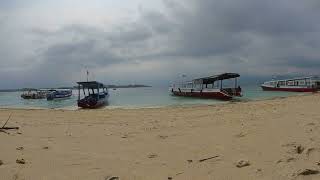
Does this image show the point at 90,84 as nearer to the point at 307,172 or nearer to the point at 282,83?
the point at 307,172

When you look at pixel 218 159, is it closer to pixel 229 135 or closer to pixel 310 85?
pixel 229 135

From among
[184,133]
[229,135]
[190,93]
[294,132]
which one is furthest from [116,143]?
[190,93]

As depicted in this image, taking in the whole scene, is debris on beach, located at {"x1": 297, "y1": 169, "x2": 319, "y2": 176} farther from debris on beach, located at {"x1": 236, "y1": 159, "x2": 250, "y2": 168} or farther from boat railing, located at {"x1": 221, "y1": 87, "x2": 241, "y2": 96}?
boat railing, located at {"x1": 221, "y1": 87, "x2": 241, "y2": 96}

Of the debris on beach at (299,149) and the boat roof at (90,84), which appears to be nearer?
the debris on beach at (299,149)

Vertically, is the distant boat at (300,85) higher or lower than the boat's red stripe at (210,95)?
higher

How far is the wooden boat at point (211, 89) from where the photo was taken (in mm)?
57741

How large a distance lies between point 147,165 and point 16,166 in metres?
2.25

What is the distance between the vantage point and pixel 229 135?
28.3 ft

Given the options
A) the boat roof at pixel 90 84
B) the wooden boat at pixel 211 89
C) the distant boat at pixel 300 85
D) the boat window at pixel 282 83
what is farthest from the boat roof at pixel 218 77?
the boat window at pixel 282 83

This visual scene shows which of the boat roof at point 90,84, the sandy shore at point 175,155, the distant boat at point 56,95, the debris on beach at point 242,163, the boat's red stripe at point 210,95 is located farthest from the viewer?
the distant boat at point 56,95

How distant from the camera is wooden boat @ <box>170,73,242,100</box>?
189ft

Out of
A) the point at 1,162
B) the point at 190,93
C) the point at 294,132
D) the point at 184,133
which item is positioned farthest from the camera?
the point at 190,93

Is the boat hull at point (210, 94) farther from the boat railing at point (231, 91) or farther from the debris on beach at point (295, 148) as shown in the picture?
the debris on beach at point (295, 148)

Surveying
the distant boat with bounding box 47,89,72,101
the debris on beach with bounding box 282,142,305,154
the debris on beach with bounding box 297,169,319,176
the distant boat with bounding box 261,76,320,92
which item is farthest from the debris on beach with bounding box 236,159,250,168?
the distant boat with bounding box 47,89,72,101
